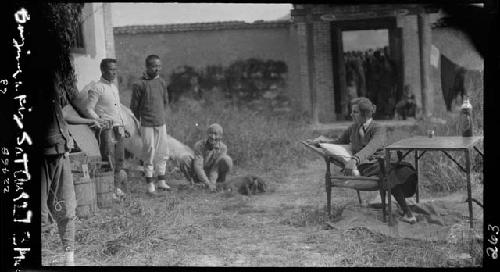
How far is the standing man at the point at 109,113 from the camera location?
6059mm

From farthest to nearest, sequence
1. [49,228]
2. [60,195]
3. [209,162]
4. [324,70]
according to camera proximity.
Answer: [324,70], [209,162], [49,228], [60,195]

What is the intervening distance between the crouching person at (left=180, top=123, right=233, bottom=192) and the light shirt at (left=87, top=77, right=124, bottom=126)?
2.91ft

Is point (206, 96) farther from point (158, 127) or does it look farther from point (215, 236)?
point (215, 236)

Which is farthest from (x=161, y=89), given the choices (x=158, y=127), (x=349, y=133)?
(x=349, y=133)

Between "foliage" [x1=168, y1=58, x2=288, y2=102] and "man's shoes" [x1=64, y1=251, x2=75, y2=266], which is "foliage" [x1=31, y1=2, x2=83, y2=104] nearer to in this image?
"foliage" [x1=168, y1=58, x2=288, y2=102]

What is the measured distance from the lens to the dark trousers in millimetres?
5555

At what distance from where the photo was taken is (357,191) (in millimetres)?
5984

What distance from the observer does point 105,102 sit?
6.11 metres

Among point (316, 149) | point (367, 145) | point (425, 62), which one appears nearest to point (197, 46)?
point (316, 149)

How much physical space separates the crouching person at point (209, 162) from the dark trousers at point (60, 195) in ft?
4.09

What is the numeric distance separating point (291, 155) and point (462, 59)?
2.06 metres

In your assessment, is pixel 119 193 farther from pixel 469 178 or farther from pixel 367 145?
pixel 469 178

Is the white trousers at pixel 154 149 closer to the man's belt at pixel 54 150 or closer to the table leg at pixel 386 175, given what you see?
the man's belt at pixel 54 150

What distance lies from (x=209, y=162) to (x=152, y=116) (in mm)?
805
